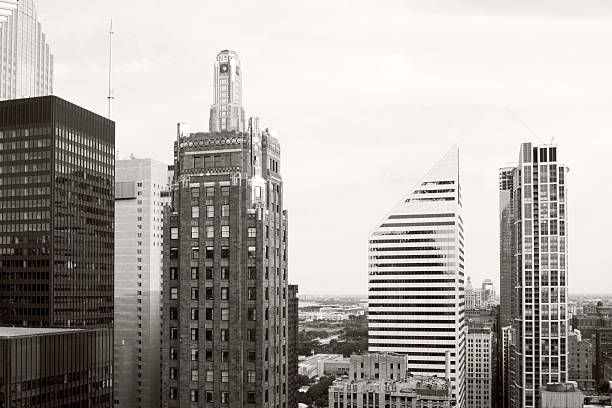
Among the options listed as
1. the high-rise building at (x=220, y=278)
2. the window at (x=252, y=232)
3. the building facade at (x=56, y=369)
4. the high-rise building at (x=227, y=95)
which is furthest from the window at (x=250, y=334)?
the building facade at (x=56, y=369)

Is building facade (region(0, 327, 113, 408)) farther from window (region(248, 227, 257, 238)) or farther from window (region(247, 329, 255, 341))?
window (region(248, 227, 257, 238))

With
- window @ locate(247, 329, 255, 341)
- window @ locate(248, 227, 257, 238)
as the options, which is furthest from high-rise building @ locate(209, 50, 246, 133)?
window @ locate(247, 329, 255, 341)

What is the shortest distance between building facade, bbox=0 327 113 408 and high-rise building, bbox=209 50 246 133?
42493 millimetres

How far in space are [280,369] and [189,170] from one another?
26468 mm

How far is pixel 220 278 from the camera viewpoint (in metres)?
93.5

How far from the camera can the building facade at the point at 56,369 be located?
111 metres

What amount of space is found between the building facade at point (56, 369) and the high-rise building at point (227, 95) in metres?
42.5

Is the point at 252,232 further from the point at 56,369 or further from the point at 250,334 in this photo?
the point at 56,369

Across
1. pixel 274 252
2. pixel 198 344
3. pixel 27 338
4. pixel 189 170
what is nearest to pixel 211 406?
pixel 198 344

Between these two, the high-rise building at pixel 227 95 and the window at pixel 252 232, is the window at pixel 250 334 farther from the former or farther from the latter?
the high-rise building at pixel 227 95

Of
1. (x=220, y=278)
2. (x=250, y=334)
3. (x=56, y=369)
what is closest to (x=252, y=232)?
(x=220, y=278)

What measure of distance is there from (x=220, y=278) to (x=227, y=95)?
23609 millimetres

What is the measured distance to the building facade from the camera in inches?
4360

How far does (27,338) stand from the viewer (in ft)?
370
